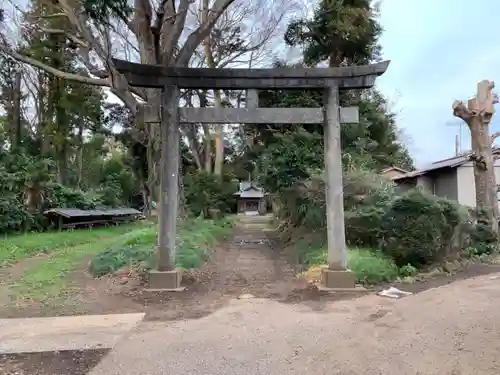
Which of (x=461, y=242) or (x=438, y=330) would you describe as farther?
(x=461, y=242)

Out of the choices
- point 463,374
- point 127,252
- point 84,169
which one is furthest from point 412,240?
point 84,169

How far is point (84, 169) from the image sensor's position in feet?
133

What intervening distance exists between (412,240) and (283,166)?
4.76 metres

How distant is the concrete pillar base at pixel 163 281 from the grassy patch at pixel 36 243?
5.92m

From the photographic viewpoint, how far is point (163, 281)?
7.91 metres

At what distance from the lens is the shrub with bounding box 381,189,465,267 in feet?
29.8

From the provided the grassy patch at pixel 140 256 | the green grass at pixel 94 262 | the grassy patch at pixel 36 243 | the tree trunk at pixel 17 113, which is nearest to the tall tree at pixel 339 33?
the green grass at pixel 94 262

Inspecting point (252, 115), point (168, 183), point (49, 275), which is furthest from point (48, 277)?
point (252, 115)

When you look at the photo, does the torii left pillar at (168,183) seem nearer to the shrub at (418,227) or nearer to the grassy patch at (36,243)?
the shrub at (418,227)

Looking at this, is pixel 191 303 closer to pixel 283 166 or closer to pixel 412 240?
pixel 412 240

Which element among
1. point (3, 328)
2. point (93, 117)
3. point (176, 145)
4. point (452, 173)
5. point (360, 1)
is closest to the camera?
point (3, 328)

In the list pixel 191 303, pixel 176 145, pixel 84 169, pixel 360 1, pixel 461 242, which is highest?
pixel 360 1

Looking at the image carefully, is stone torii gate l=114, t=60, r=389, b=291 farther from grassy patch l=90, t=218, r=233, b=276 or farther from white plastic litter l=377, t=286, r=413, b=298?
grassy patch l=90, t=218, r=233, b=276

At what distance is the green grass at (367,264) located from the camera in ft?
26.9
